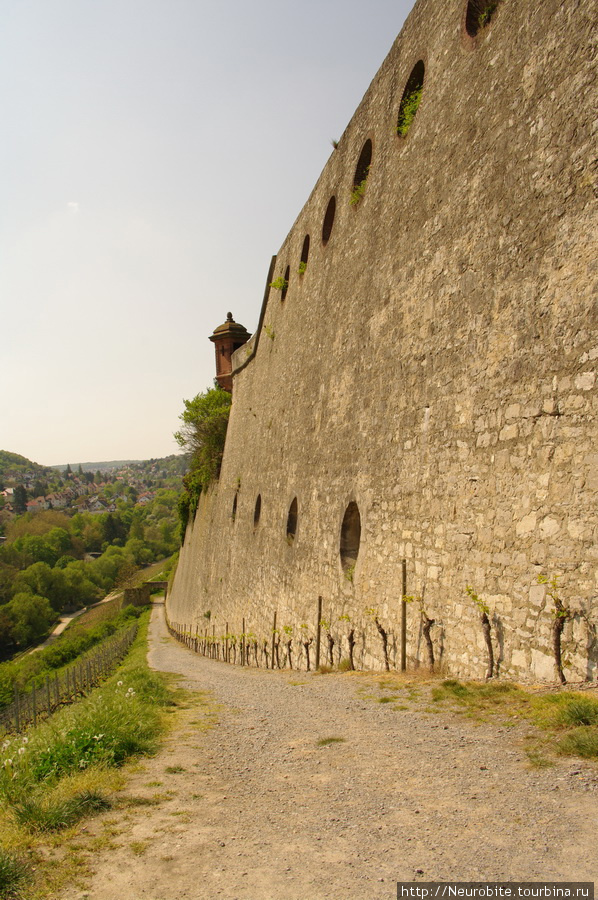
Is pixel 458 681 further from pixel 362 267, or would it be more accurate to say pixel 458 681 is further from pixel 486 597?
Answer: pixel 362 267

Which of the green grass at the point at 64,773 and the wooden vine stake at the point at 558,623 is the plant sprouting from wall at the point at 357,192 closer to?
the wooden vine stake at the point at 558,623

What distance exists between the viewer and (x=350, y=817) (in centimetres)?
344

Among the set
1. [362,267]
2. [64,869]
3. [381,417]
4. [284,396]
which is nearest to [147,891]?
[64,869]

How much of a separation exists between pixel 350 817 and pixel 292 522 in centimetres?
944

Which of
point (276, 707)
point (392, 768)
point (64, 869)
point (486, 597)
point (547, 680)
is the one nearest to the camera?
point (64, 869)

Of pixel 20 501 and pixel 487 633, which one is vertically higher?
pixel 20 501

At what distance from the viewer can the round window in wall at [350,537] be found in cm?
948

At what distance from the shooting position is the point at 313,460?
11.5 m

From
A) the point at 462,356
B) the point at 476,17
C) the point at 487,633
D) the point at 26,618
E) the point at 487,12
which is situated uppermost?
the point at 476,17

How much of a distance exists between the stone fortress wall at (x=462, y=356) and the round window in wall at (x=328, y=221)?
2.0 inches

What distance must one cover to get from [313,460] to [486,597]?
238 inches

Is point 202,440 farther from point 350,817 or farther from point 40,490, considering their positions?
point 40,490

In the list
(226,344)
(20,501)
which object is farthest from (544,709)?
(20,501)

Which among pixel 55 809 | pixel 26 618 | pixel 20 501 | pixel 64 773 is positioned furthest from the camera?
pixel 20 501
